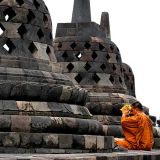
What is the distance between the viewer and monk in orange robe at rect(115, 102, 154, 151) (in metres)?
13.0

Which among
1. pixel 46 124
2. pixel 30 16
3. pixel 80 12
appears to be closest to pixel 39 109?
pixel 46 124

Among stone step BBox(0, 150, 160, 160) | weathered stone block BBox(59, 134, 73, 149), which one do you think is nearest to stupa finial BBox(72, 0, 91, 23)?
stone step BBox(0, 150, 160, 160)

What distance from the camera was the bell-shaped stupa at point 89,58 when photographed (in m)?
17.7

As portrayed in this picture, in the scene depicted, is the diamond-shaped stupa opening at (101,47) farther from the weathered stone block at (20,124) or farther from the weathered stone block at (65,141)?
the weathered stone block at (20,124)

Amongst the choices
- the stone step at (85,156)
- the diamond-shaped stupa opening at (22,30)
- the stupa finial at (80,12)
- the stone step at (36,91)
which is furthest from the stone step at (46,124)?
the stupa finial at (80,12)

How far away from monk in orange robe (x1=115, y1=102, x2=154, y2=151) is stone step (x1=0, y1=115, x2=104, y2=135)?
7.82 ft

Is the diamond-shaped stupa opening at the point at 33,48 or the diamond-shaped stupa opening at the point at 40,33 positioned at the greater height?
the diamond-shaped stupa opening at the point at 40,33

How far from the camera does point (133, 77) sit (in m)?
21.8

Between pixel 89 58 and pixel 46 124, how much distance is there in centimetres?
824

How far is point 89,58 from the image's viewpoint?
1803 centimetres

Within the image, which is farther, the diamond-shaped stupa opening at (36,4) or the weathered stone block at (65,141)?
the diamond-shaped stupa opening at (36,4)

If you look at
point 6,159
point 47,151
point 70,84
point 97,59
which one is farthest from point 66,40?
point 6,159

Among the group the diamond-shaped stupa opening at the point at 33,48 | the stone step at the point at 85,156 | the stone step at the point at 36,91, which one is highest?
the diamond-shaped stupa opening at the point at 33,48

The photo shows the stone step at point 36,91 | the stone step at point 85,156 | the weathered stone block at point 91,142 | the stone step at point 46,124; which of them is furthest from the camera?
the weathered stone block at point 91,142
